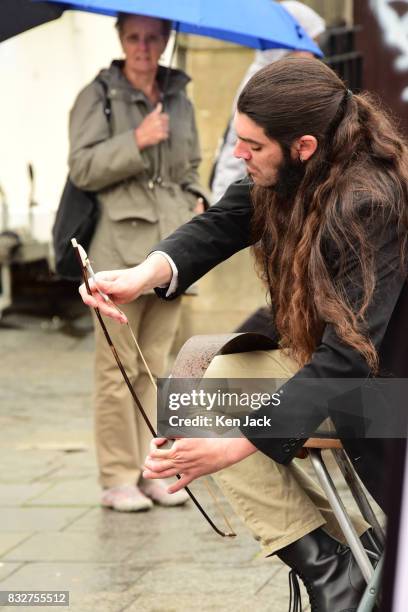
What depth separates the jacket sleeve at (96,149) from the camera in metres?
5.18

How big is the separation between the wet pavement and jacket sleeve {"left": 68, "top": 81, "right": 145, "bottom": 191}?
1.35m

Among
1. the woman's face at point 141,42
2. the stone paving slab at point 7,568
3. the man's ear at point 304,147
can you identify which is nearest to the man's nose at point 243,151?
the man's ear at point 304,147

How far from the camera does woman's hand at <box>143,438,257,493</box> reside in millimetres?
2967

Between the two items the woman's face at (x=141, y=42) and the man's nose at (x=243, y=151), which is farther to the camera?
the woman's face at (x=141, y=42)

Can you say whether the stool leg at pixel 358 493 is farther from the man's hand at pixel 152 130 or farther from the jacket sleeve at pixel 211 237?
the man's hand at pixel 152 130

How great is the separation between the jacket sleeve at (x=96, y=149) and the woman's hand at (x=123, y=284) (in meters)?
1.73

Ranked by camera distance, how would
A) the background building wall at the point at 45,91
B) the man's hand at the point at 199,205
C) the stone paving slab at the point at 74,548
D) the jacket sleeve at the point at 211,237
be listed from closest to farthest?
the jacket sleeve at the point at 211,237
the stone paving slab at the point at 74,548
the man's hand at the point at 199,205
the background building wall at the point at 45,91

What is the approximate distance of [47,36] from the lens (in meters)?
9.91

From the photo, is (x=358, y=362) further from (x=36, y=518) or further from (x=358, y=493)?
(x=36, y=518)

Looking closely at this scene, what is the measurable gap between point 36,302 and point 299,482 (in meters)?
7.82

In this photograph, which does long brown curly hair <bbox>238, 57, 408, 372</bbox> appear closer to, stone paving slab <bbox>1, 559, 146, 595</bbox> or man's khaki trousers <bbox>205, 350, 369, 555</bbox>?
man's khaki trousers <bbox>205, 350, 369, 555</bbox>

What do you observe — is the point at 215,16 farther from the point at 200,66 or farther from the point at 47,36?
the point at 47,36

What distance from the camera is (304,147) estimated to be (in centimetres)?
321

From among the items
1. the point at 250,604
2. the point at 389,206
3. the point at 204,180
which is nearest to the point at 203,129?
the point at 204,180
